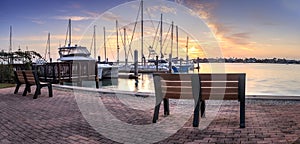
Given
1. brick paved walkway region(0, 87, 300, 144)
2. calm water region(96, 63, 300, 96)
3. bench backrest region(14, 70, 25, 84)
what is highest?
bench backrest region(14, 70, 25, 84)

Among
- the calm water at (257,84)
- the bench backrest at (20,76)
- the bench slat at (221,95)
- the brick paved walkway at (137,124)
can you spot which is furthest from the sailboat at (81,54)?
the bench slat at (221,95)

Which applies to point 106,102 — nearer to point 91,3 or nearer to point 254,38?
point 91,3

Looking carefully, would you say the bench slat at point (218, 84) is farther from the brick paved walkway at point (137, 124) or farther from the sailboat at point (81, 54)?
the sailboat at point (81, 54)

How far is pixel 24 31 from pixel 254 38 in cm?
1877

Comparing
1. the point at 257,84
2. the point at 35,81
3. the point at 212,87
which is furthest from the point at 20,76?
the point at 257,84

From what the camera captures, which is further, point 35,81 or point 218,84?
point 35,81

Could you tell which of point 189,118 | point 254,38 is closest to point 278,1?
point 254,38

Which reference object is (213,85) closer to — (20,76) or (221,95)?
(221,95)

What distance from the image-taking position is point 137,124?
519cm

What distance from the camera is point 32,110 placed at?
658 cm

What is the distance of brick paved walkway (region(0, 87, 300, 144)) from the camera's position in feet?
13.9

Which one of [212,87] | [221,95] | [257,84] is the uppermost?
[212,87]

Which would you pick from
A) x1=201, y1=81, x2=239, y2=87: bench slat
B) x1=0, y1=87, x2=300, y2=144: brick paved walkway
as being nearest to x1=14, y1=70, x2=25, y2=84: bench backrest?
x1=0, y1=87, x2=300, y2=144: brick paved walkway

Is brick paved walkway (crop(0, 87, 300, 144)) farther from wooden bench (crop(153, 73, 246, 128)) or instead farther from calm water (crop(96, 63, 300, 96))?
calm water (crop(96, 63, 300, 96))
